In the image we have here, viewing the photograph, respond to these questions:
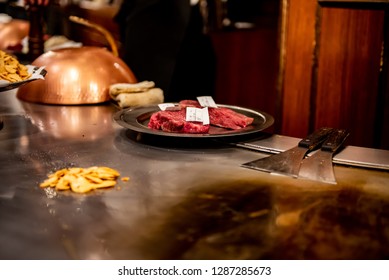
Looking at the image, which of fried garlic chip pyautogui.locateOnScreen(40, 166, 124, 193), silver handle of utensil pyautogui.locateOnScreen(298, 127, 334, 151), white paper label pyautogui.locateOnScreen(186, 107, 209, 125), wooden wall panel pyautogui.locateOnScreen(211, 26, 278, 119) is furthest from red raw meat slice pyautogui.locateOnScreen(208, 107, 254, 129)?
wooden wall panel pyautogui.locateOnScreen(211, 26, 278, 119)

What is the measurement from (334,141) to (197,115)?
38 centimetres

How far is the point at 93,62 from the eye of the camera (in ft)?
6.45

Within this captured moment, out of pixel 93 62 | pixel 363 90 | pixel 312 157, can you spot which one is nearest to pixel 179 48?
pixel 363 90

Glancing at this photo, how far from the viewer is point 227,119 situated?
5.04ft

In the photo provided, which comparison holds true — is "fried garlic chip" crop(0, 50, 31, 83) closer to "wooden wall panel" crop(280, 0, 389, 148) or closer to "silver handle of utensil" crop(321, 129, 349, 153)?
"silver handle of utensil" crop(321, 129, 349, 153)

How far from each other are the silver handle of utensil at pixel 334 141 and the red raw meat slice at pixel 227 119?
0.80ft

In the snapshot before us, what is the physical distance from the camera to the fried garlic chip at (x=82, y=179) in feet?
3.65

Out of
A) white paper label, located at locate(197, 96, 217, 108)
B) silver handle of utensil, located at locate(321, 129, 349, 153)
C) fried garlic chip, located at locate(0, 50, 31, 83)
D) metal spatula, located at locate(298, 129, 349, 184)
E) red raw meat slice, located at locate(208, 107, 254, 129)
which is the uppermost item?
fried garlic chip, located at locate(0, 50, 31, 83)

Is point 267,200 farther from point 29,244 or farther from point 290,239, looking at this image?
point 29,244

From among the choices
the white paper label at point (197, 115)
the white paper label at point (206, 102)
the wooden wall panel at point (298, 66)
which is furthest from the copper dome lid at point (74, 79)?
the wooden wall panel at point (298, 66)

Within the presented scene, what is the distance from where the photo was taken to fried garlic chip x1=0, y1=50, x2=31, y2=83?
→ 1577 millimetres

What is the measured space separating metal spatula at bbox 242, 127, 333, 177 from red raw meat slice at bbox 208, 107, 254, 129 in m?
0.21

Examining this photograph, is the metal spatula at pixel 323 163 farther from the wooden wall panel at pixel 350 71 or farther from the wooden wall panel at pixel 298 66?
the wooden wall panel at pixel 298 66

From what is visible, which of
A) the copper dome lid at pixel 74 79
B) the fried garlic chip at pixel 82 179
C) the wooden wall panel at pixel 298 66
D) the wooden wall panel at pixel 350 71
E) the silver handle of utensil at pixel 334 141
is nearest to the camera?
the fried garlic chip at pixel 82 179
